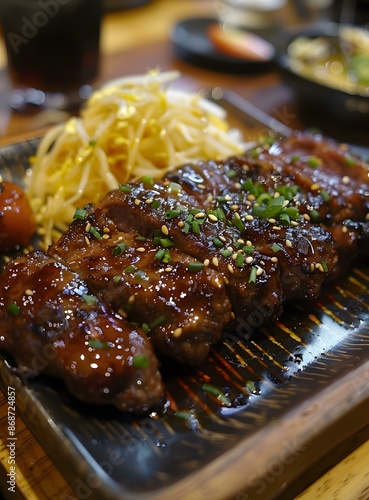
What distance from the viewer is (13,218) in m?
3.25

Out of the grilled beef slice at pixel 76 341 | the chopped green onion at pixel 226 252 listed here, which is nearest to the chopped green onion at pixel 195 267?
the chopped green onion at pixel 226 252

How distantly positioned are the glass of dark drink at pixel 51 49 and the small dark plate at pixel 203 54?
1.53 metres

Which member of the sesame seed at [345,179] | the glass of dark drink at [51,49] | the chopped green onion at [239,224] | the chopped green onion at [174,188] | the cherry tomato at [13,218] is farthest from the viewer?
the glass of dark drink at [51,49]

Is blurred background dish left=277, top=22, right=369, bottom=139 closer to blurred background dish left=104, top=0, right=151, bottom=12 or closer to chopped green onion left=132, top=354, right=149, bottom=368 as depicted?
blurred background dish left=104, top=0, right=151, bottom=12

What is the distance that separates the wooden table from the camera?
2404mm

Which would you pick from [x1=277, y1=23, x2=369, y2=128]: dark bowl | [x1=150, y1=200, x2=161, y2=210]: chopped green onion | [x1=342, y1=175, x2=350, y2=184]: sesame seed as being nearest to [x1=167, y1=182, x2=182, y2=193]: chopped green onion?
[x1=150, y1=200, x2=161, y2=210]: chopped green onion

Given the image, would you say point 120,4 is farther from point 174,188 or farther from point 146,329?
point 146,329

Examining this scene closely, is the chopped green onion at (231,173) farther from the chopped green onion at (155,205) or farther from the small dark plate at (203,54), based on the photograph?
the small dark plate at (203,54)

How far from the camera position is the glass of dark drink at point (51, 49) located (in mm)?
4676

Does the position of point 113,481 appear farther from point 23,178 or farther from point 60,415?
point 23,178

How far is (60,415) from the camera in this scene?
2.25m

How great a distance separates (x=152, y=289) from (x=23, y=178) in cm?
198

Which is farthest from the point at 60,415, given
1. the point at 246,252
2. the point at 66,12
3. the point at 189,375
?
the point at 66,12

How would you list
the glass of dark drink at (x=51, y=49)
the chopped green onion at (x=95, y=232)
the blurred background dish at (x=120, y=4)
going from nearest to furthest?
the chopped green onion at (x=95, y=232)
the glass of dark drink at (x=51, y=49)
the blurred background dish at (x=120, y=4)
